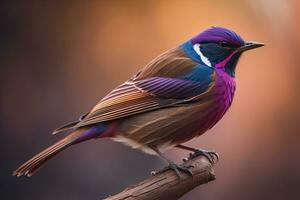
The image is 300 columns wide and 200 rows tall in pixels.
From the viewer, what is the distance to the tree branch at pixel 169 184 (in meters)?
3.72

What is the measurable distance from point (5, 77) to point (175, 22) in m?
1.15

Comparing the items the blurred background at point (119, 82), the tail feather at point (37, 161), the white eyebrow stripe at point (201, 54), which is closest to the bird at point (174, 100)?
the white eyebrow stripe at point (201, 54)

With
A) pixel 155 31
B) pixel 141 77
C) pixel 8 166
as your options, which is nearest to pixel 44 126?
pixel 8 166

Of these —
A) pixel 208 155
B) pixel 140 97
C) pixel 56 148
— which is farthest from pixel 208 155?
pixel 56 148

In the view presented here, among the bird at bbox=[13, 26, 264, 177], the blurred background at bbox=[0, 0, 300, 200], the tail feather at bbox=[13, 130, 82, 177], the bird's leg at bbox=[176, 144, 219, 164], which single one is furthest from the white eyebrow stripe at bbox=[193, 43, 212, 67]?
the blurred background at bbox=[0, 0, 300, 200]

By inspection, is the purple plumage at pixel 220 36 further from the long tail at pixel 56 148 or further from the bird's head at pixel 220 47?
the long tail at pixel 56 148

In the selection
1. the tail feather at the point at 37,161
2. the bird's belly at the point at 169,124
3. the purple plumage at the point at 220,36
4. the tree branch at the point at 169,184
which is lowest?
the tree branch at the point at 169,184

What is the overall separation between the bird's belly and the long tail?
0.14 m

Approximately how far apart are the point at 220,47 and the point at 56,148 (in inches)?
33.3

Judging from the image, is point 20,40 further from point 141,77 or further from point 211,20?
point 141,77

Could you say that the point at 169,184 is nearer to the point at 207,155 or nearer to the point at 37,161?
the point at 207,155

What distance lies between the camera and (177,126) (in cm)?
398

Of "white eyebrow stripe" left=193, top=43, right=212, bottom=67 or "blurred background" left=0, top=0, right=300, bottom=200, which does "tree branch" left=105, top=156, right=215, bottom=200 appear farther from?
"blurred background" left=0, top=0, right=300, bottom=200

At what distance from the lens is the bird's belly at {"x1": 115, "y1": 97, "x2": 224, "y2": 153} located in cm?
397
